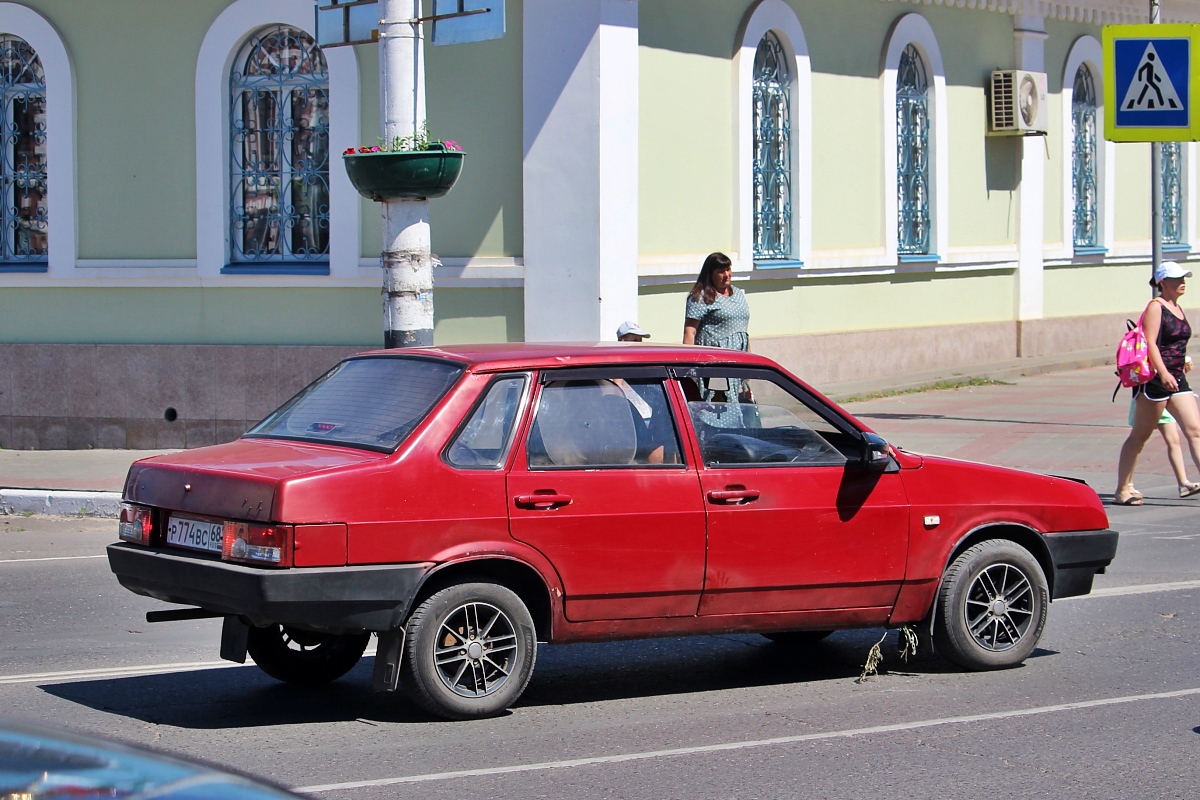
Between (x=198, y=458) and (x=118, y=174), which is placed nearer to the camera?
(x=198, y=458)

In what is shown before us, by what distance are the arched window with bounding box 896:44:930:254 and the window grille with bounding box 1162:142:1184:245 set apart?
743 centimetres

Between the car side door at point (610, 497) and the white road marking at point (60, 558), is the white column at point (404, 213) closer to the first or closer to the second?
the white road marking at point (60, 558)

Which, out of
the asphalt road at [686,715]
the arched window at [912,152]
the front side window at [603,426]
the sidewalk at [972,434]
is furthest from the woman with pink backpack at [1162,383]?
the arched window at [912,152]

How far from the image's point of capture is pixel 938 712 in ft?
21.8

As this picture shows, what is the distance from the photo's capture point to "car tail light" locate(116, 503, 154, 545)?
653cm

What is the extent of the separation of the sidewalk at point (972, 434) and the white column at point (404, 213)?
9.25 feet

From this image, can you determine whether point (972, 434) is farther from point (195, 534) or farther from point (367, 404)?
point (195, 534)

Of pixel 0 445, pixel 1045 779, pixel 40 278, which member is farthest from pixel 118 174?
pixel 1045 779

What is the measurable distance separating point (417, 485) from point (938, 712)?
232 cm

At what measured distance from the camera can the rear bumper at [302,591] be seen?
5930mm

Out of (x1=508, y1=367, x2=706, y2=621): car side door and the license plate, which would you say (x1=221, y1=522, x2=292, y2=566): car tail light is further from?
(x1=508, y1=367, x2=706, y2=621): car side door

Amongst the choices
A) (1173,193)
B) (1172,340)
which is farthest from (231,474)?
(1173,193)

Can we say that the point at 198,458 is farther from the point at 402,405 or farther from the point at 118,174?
the point at 118,174

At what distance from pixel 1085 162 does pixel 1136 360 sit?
1237 centimetres
